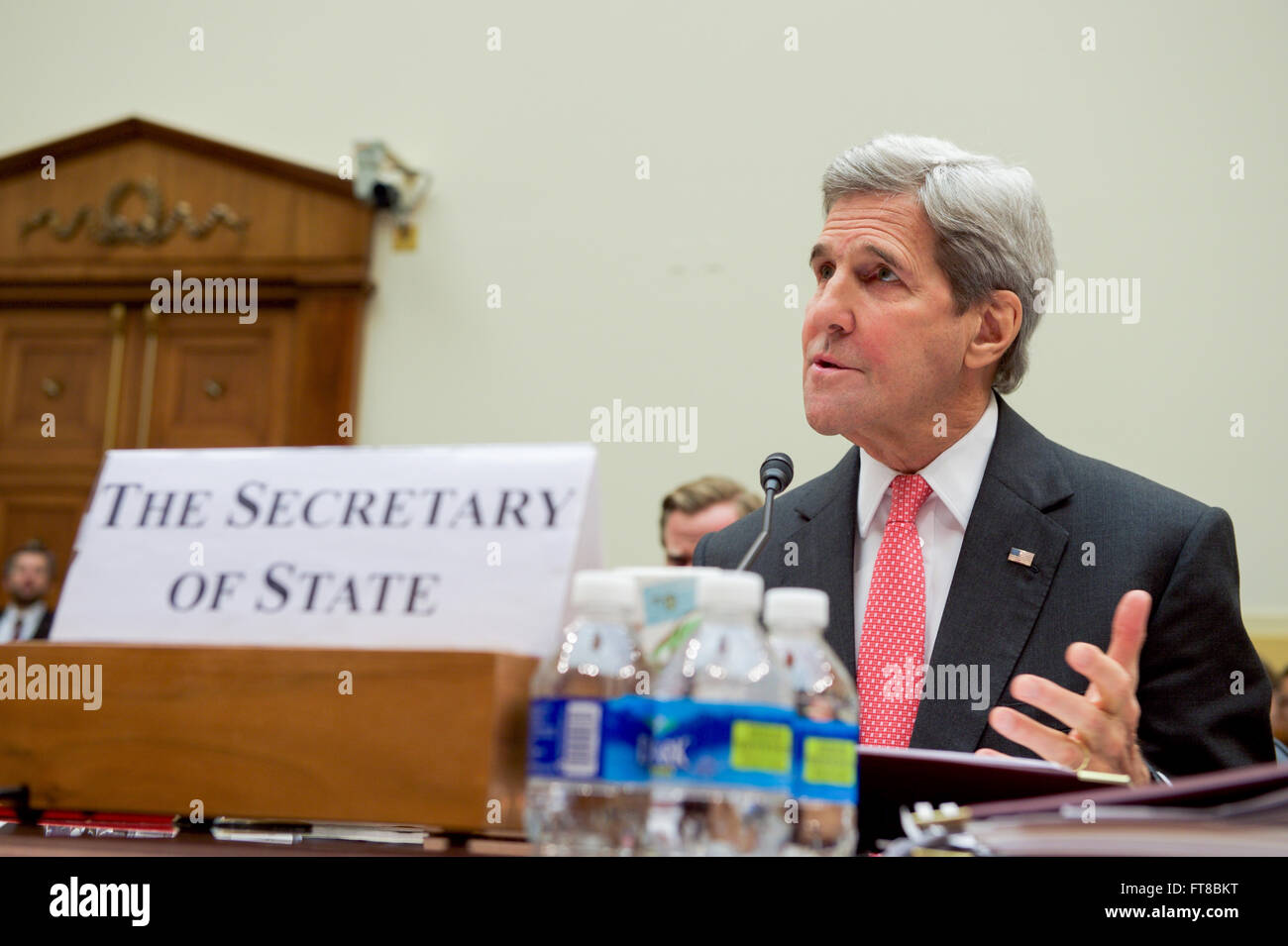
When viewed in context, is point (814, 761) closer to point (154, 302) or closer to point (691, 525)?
point (691, 525)

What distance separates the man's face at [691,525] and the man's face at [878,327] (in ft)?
5.74

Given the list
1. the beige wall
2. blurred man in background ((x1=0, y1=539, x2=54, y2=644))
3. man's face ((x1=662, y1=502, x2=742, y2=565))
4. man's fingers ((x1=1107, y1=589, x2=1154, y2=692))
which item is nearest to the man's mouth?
man's fingers ((x1=1107, y1=589, x2=1154, y2=692))

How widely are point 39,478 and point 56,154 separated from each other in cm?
138

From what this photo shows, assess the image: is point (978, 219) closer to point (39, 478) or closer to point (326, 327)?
point (326, 327)

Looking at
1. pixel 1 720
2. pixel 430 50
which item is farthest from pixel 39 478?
pixel 1 720

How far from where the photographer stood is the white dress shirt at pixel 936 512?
1.82m

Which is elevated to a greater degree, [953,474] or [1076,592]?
[953,474]

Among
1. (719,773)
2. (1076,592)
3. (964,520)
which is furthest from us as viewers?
(964,520)

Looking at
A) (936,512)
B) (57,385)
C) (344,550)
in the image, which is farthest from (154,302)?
(344,550)

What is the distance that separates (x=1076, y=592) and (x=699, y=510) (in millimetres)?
2117

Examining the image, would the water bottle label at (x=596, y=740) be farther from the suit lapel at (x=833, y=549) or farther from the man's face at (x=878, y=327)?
the man's face at (x=878, y=327)

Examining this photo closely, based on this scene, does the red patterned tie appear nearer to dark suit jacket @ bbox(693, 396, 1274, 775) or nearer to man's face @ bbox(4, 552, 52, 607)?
dark suit jacket @ bbox(693, 396, 1274, 775)

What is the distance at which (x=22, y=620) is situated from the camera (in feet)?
17.0

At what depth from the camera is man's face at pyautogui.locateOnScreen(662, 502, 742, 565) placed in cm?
373
